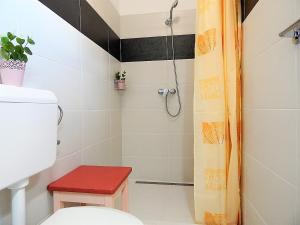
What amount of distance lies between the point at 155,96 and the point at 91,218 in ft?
5.42

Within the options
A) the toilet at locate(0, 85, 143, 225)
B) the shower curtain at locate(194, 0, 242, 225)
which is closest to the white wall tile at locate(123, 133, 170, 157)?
the shower curtain at locate(194, 0, 242, 225)

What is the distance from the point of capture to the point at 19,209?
2.51 feet

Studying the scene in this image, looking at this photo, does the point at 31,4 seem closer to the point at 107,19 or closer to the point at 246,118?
the point at 107,19

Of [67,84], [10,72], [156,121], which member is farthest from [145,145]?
[10,72]

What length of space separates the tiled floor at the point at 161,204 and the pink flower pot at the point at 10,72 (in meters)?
1.28

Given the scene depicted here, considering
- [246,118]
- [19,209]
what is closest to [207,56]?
[246,118]

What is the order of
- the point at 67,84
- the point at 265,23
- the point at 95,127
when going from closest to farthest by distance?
the point at 265,23
the point at 67,84
the point at 95,127

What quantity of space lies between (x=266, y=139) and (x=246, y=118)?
33cm

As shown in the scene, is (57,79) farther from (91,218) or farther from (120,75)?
(120,75)

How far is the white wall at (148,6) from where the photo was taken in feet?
7.25

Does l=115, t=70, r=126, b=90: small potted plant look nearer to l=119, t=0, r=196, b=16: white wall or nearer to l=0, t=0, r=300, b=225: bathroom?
l=0, t=0, r=300, b=225: bathroom

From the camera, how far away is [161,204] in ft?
6.00

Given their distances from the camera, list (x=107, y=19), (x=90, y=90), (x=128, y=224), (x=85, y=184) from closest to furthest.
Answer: (x=128, y=224)
(x=85, y=184)
(x=90, y=90)
(x=107, y=19)

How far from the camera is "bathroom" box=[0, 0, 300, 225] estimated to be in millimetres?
895
